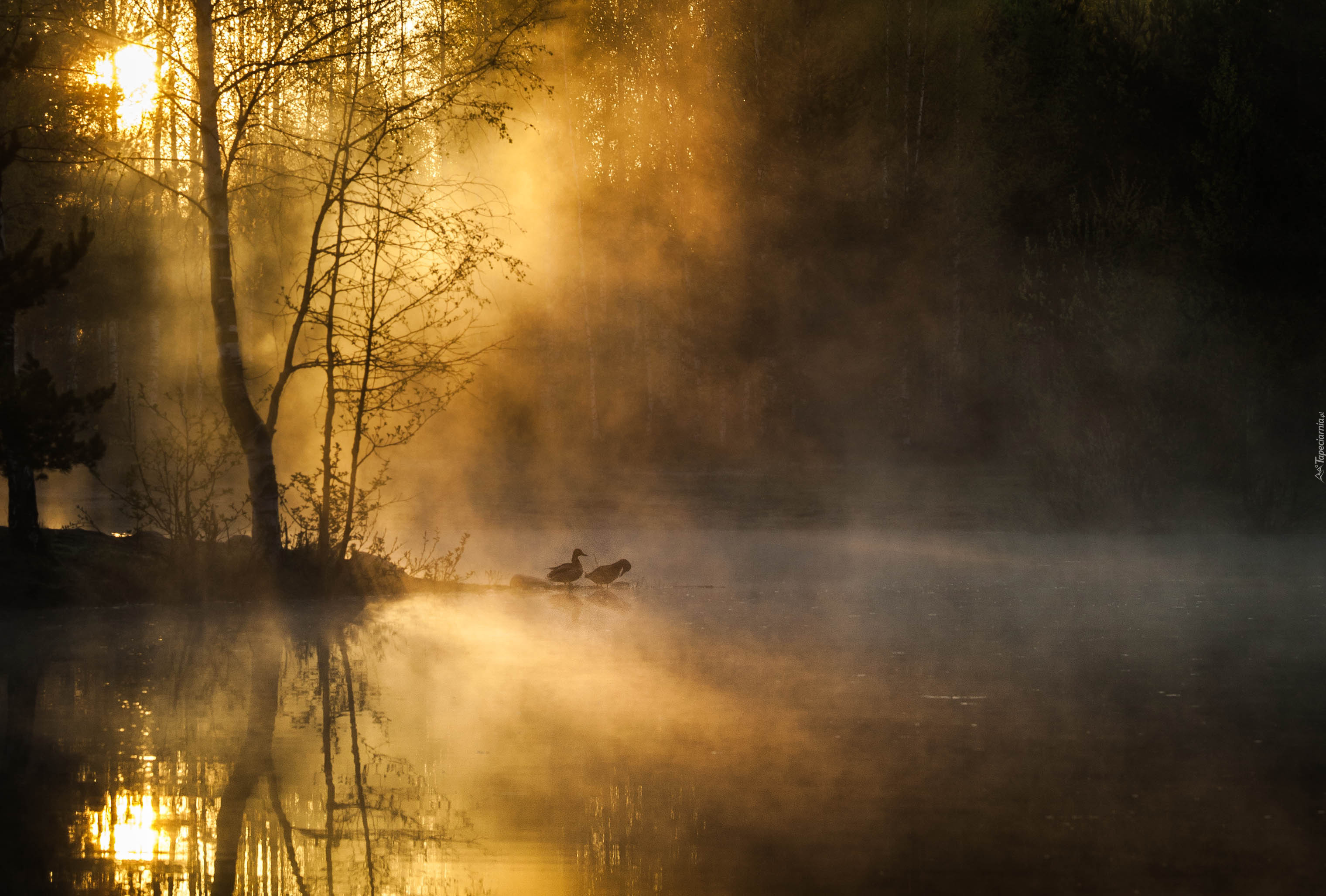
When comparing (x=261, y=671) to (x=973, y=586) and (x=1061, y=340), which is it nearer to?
(x=973, y=586)

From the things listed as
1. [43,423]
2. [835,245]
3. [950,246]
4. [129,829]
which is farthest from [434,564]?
[950,246]

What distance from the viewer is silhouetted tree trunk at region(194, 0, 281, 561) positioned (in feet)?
42.8

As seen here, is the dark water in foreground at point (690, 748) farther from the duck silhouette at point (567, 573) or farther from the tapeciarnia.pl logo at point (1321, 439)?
the tapeciarnia.pl logo at point (1321, 439)

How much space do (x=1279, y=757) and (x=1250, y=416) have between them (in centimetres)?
1493

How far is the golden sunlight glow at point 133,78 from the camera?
42.4 feet

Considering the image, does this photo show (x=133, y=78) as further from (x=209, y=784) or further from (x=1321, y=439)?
(x=1321, y=439)

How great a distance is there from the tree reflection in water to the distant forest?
4802 mm

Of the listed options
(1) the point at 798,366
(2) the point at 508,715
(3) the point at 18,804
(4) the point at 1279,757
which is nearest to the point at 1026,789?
(4) the point at 1279,757

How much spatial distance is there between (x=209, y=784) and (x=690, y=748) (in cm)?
249

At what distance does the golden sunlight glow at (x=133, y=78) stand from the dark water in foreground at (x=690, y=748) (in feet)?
16.3

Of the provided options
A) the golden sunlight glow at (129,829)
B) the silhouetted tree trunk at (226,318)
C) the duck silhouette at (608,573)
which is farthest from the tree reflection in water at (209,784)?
the duck silhouette at (608,573)

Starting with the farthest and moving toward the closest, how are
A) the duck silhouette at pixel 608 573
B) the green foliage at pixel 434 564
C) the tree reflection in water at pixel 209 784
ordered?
1. the green foliage at pixel 434 564
2. the duck silhouette at pixel 608 573
3. the tree reflection in water at pixel 209 784

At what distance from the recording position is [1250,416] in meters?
20.6

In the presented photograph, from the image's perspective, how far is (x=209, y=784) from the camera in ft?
21.2
